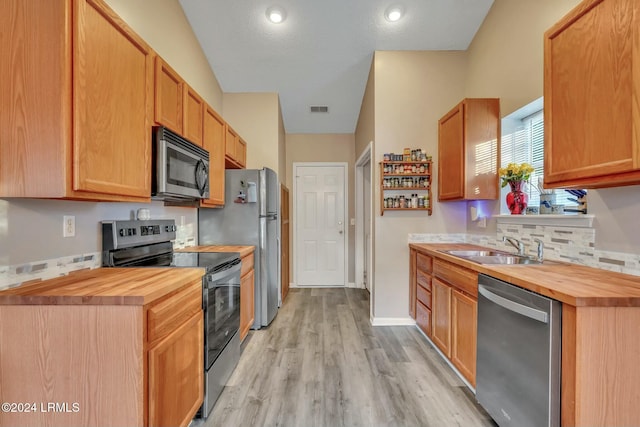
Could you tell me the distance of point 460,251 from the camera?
2.39 m

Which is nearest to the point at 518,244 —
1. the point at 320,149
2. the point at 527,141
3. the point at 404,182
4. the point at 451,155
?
the point at 527,141

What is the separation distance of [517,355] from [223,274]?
1726mm

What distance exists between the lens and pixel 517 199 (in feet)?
7.26

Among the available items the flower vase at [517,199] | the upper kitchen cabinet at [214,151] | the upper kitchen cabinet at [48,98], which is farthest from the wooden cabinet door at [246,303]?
the flower vase at [517,199]

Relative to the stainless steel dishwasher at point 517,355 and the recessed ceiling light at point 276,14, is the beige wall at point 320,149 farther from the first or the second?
the stainless steel dishwasher at point 517,355

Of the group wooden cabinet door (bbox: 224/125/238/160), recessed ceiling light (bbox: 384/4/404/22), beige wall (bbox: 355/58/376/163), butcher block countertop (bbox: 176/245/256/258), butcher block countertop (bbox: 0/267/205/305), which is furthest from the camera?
beige wall (bbox: 355/58/376/163)

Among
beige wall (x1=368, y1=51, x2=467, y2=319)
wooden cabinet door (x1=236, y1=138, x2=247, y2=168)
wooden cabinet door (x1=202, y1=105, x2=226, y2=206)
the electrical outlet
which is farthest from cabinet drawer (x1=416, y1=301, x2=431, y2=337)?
the electrical outlet

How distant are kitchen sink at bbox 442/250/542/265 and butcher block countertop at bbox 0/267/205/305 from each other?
1.92 meters

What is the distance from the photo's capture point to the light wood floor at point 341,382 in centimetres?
166

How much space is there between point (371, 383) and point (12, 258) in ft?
6.94

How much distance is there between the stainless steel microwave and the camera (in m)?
1.59

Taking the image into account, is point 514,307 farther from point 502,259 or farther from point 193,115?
point 193,115

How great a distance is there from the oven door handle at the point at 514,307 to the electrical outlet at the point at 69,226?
2.23m

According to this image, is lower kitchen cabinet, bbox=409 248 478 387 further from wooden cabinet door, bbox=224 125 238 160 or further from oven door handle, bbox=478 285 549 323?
wooden cabinet door, bbox=224 125 238 160
